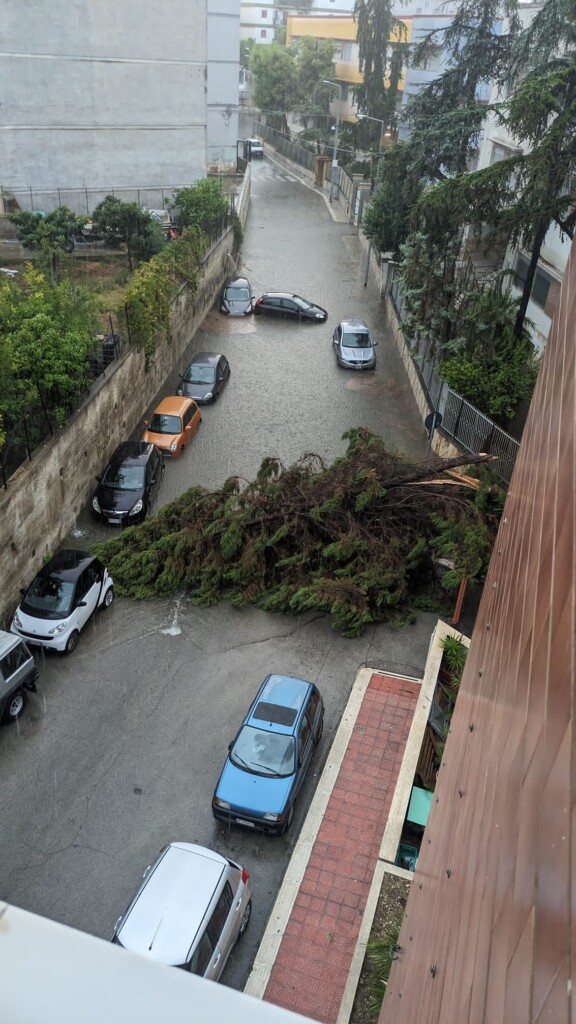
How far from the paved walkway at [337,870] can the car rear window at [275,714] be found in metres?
0.88

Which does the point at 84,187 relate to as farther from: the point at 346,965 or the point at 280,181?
the point at 346,965

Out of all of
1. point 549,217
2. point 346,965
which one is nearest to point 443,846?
point 346,965

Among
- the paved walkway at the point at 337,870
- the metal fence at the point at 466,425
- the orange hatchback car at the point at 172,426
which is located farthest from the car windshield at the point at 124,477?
the metal fence at the point at 466,425

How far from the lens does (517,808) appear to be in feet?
8.54

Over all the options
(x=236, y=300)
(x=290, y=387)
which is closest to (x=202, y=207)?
(x=236, y=300)

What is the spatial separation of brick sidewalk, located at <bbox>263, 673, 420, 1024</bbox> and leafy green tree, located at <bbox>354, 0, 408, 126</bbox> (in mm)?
45808

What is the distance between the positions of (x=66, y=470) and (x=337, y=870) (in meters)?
10.3

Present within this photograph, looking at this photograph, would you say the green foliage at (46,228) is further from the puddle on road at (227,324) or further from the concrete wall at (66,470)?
the concrete wall at (66,470)

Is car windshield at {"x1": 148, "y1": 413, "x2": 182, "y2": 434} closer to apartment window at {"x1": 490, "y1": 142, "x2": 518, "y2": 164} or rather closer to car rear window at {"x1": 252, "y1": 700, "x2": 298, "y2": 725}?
car rear window at {"x1": 252, "y1": 700, "x2": 298, "y2": 725}

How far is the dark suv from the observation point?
651 inches

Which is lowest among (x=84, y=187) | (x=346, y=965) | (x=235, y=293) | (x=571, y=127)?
(x=346, y=965)

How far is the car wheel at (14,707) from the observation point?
11.6m

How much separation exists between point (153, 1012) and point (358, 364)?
83.6 feet

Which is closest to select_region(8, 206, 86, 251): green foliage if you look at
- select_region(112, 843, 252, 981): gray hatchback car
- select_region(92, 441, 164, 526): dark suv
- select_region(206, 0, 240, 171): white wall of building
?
select_region(92, 441, 164, 526): dark suv
